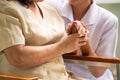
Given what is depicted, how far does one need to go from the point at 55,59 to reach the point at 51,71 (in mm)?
72

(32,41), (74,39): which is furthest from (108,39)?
(32,41)

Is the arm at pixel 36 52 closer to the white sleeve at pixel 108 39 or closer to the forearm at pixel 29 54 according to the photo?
the forearm at pixel 29 54

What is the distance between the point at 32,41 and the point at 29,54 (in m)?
0.08

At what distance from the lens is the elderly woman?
990mm

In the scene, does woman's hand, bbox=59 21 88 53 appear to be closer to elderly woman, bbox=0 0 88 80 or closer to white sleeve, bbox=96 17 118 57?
elderly woman, bbox=0 0 88 80

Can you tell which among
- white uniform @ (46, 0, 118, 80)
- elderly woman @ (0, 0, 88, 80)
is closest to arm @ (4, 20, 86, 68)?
elderly woman @ (0, 0, 88, 80)

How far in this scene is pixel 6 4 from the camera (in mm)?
1028

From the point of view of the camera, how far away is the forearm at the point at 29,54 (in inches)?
38.8

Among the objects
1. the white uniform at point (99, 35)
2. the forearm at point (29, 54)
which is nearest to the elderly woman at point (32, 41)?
the forearm at point (29, 54)

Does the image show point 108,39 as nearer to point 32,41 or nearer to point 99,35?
point 99,35

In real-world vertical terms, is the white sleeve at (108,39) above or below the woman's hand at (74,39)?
below

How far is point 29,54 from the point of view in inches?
39.8

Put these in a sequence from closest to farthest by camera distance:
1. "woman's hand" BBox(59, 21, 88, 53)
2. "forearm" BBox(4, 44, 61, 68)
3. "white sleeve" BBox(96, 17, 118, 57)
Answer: "forearm" BBox(4, 44, 61, 68) → "woman's hand" BBox(59, 21, 88, 53) → "white sleeve" BBox(96, 17, 118, 57)

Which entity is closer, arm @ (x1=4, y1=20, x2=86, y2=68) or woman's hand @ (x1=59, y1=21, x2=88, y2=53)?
arm @ (x1=4, y1=20, x2=86, y2=68)
